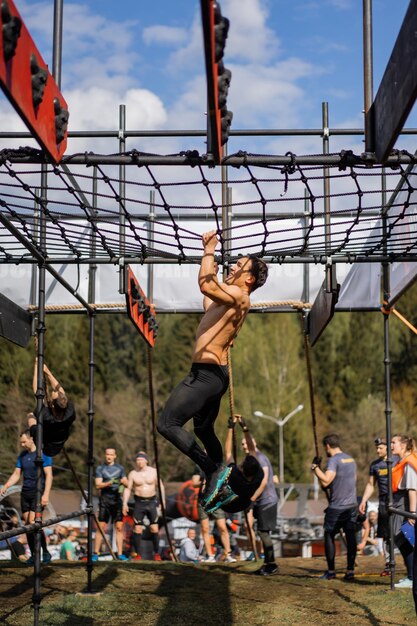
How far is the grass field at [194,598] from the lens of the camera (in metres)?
7.71

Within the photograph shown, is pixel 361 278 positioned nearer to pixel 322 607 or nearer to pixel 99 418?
pixel 322 607

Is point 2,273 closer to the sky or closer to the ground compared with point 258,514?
closer to the sky

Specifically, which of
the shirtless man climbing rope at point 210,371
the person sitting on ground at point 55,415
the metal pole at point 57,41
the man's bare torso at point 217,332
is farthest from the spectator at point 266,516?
the metal pole at point 57,41

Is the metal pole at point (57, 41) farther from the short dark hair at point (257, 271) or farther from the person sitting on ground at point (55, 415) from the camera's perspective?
the person sitting on ground at point (55, 415)

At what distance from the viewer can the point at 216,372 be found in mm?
5918

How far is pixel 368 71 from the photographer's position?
17.6 feet

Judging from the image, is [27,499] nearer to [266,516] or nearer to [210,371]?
[266,516]

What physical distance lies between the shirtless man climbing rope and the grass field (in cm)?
223

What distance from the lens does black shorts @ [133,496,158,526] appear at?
12875 mm

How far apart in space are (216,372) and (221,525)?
7450mm

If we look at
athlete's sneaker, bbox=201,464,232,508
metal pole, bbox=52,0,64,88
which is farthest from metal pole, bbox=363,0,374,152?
athlete's sneaker, bbox=201,464,232,508

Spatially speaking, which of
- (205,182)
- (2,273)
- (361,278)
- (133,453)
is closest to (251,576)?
(361,278)

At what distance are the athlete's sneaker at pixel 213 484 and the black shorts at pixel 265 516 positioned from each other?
16.9 feet

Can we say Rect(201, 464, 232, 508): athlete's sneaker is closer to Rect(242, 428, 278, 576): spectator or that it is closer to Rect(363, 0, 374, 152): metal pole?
Rect(363, 0, 374, 152): metal pole
